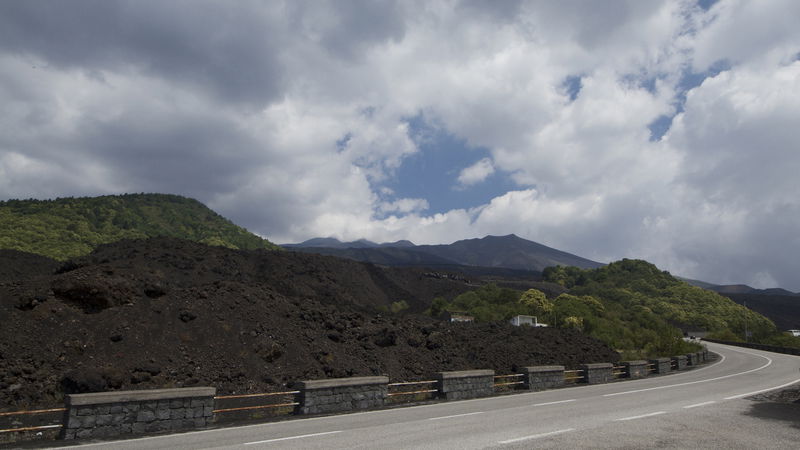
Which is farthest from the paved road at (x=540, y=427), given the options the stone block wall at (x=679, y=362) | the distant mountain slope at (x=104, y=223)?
the distant mountain slope at (x=104, y=223)

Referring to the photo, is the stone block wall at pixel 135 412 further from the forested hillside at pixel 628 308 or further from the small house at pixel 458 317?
the small house at pixel 458 317

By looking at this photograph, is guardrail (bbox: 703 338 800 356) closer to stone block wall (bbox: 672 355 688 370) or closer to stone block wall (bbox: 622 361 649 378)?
stone block wall (bbox: 672 355 688 370)

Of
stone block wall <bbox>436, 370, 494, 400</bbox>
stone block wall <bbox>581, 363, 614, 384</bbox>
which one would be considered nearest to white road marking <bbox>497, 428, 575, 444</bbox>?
stone block wall <bbox>436, 370, 494, 400</bbox>

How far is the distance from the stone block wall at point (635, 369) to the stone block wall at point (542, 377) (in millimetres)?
5855

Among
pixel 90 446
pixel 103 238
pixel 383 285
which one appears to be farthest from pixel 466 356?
pixel 103 238

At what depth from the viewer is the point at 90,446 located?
31.9 feet

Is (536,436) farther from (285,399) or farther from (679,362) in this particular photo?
(679,362)

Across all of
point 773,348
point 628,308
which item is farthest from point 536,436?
point 628,308

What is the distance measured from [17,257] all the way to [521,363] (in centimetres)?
5411

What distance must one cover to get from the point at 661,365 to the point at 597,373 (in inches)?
288

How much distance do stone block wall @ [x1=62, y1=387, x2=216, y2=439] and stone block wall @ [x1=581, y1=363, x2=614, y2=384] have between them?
55.5ft

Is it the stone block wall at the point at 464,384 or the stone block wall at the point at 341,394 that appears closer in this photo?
the stone block wall at the point at 341,394

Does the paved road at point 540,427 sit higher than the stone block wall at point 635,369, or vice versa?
the paved road at point 540,427

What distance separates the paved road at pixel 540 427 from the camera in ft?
29.8
